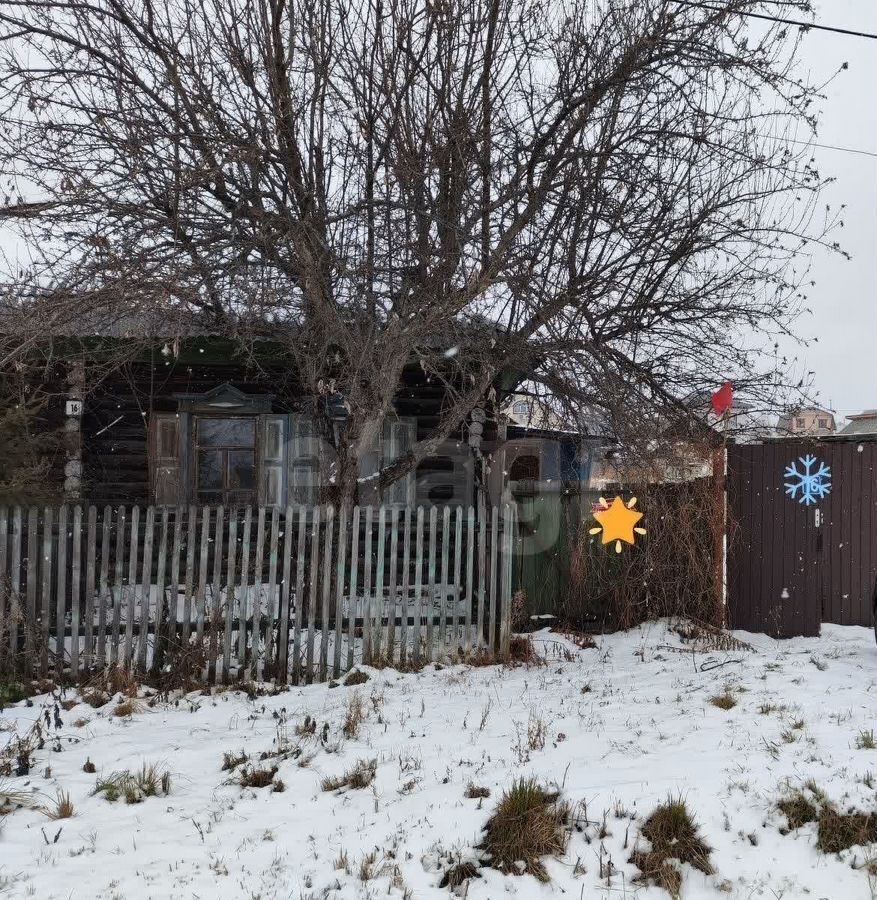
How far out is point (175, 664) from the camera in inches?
228

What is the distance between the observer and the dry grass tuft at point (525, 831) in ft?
9.66

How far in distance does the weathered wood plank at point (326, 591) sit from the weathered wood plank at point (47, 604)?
2.21 m

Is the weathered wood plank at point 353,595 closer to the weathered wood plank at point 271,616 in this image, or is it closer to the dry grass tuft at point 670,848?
the weathered wood plank at point 271,616

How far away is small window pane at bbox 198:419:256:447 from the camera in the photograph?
1040cm

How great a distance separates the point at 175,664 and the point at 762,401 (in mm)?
7426

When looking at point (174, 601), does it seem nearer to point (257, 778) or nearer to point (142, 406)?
point (257, 778)

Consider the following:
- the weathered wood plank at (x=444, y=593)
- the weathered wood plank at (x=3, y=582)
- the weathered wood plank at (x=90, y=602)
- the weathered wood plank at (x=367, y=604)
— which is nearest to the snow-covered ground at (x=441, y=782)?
the weathered wood plank at (x=90, y=602)

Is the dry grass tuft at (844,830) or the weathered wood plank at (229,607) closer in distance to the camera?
the dry grass tuft at (844,830)

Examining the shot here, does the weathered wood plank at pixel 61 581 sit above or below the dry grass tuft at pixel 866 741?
above

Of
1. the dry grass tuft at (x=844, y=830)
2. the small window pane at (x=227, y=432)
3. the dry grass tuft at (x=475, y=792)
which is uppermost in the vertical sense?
the small window pane at (x=227, y=432)

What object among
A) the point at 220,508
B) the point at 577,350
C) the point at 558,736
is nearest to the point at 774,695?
the point at 558,736

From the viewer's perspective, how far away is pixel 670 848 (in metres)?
2.95

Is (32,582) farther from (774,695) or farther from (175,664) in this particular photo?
(774,695)

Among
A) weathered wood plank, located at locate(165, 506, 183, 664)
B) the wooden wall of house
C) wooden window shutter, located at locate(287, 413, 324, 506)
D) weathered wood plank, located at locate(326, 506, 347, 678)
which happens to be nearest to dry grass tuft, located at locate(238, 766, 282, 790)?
weathered wood plank, located at locate(326, 506, 347, 678)
